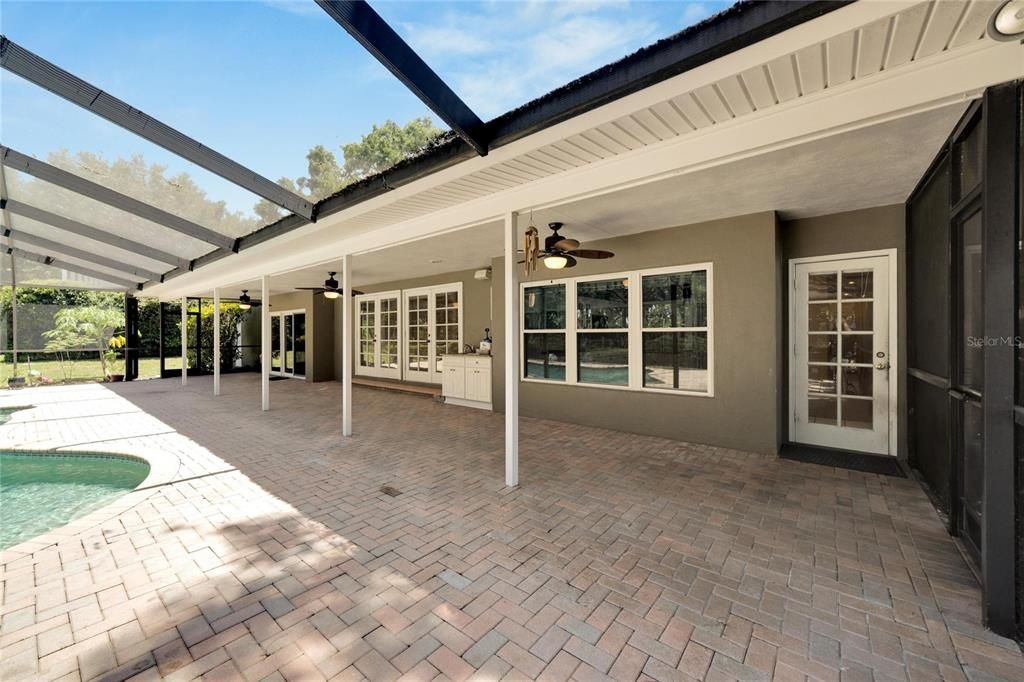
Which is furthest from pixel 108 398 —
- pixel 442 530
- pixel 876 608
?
pixel 876 608

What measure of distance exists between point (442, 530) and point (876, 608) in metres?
2.39

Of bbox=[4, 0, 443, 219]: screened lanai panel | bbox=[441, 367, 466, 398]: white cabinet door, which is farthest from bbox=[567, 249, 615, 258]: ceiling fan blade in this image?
bbox=[441, 367, 466, 398]: white cabinet door

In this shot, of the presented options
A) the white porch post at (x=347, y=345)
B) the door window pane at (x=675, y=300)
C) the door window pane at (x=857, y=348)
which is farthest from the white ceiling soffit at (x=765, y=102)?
the door window pane at (x=857, y=348)

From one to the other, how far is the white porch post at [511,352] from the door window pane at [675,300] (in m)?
2.30

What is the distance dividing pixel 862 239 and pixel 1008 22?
3041 millimetres

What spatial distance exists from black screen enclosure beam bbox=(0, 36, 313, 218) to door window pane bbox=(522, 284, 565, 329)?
328cm

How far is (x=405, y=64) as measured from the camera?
219cm

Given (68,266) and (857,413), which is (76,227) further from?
(857,413)

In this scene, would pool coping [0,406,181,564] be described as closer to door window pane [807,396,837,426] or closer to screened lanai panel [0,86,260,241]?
screened lanai panel [0,86,260,241]

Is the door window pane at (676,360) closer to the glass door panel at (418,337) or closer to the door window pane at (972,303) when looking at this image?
the door window pane at (972,303)

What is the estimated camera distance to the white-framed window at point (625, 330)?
15.5ft

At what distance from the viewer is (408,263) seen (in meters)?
7.18

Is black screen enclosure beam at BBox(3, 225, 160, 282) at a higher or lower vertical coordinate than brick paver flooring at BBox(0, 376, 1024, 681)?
Result: higher

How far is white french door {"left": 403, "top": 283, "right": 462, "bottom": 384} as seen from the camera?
838cm
